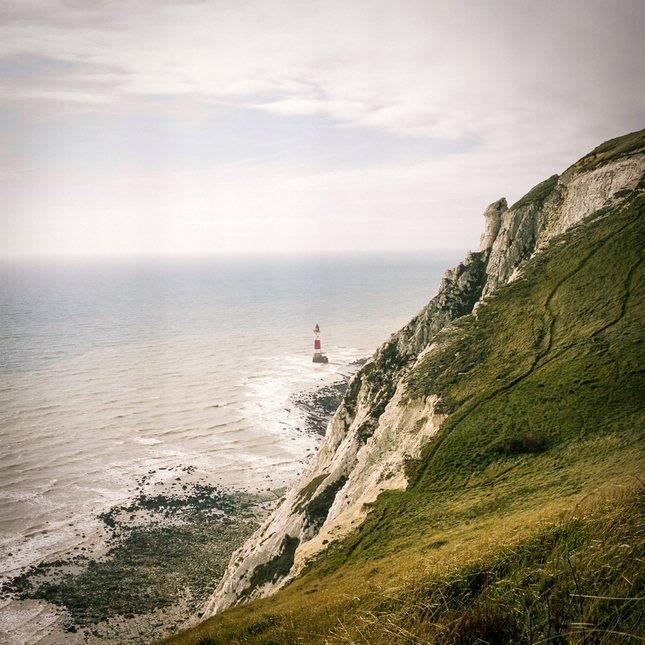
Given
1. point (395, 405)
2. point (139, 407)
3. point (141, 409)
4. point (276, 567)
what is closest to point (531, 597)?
point (395, 405)

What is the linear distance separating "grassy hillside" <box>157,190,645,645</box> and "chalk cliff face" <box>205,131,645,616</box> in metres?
1.58

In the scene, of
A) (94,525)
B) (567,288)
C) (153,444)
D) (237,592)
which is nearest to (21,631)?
(94,525)

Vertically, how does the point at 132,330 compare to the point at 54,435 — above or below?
above

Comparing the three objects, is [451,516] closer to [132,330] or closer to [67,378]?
[67,378]

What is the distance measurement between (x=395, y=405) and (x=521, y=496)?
394 inches

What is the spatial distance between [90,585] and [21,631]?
4.35 m

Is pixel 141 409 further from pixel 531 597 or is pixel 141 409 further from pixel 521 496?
pixel 531 597

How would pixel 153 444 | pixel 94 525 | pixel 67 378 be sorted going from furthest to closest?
1. pixel 67 378
2. pixel 153 444
3. pixel 94 525

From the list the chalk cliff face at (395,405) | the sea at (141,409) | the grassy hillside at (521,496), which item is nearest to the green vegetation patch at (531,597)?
the grassy hillside at (521,496)

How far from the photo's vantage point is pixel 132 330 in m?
120

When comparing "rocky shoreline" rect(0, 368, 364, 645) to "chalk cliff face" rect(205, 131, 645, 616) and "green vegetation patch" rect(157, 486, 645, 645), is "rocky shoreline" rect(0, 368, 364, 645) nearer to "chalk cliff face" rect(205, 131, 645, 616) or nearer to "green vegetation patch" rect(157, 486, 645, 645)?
"chalk cliff face" rect(205, 131, 645, 616)

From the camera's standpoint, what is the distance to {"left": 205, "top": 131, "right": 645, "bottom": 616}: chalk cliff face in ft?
67.6

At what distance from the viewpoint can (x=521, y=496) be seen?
13.5 metres

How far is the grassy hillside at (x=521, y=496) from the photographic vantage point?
20.7 ft
